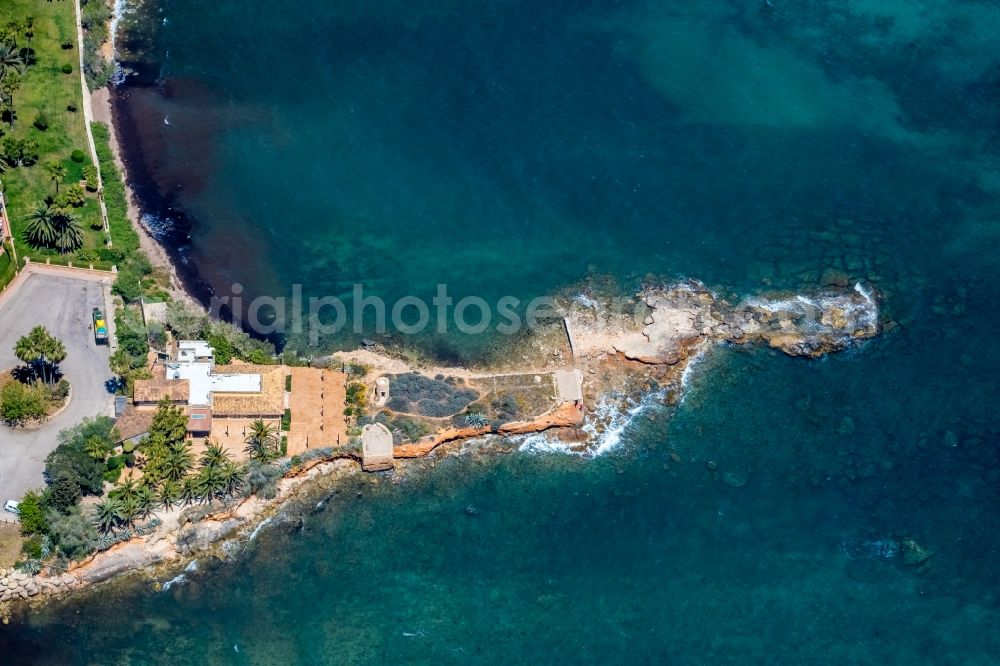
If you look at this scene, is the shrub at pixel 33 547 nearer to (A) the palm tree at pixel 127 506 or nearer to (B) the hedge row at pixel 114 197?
(A) the palm tree at pixel 127 506

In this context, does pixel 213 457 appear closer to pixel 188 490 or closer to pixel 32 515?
pixel 188 490

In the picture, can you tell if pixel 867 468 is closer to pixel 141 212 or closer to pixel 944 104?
pixel 944 104

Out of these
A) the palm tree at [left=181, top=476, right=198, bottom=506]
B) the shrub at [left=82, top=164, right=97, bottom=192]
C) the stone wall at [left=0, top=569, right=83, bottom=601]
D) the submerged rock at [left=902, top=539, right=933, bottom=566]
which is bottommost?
the stone wall at [left=0, top=569, right=83, bottom=601]

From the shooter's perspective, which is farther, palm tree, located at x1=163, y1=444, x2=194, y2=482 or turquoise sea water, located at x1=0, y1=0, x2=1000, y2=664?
turquoise sea water, located at x1=0, y1=0, x2=1000, y2=664

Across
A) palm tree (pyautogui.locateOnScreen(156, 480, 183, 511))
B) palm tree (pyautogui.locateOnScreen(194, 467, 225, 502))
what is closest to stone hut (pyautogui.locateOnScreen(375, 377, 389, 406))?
palm tree (pyautogui.locateOnScreen(194, 467, 225, 502))

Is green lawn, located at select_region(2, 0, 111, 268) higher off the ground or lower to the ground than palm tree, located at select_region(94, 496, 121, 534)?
higher

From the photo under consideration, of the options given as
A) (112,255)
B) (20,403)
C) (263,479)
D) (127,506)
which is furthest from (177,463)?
(112,255)

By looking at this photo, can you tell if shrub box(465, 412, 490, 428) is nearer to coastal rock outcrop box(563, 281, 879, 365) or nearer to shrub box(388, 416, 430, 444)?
shrub box(388, 416, 430, 444)
